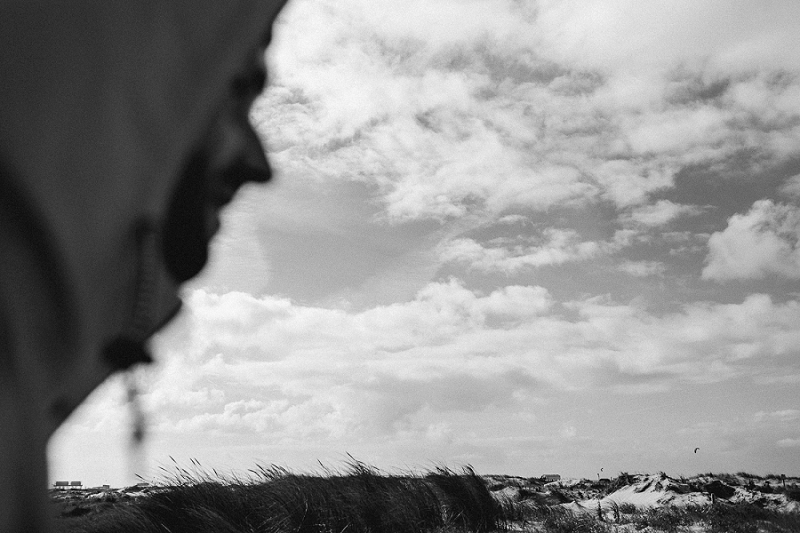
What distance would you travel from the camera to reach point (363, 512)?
605 centimetres

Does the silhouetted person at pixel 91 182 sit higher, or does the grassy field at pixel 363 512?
the silhouetted person at pixel 91 182

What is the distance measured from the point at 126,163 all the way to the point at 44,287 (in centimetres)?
21

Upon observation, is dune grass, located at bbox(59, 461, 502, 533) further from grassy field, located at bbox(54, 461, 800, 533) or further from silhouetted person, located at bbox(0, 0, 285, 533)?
silhouetted person, located at bbox(0, 0, 285, 533)

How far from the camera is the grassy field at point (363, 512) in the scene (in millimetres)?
5289

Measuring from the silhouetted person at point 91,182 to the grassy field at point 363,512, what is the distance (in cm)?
381

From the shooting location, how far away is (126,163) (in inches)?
33.5

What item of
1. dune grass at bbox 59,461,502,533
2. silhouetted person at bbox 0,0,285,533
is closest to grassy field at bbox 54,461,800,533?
dune grass at bbox 59,461,502,533

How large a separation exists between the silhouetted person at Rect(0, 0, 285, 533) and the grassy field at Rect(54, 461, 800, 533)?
150 inches

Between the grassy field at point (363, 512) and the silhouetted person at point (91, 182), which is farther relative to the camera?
the grassy field at point (363, 512)

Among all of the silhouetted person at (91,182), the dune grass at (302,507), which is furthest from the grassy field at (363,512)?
the silhouetted person at (91,182)

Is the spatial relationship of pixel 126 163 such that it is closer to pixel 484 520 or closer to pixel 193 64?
pixel 193 64

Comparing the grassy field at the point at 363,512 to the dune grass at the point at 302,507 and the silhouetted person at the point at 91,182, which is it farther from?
the silhouetted person at the point at 91,182

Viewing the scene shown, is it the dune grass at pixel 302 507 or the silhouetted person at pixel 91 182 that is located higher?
the silhouetted person at pixel 91 182

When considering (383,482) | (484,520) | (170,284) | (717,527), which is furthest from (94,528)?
(717,527)
